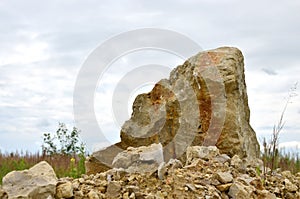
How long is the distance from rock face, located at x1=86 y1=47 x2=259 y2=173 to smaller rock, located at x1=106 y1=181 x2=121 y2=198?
7.42ft

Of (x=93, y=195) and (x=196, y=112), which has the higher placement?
(x=196, y=112)

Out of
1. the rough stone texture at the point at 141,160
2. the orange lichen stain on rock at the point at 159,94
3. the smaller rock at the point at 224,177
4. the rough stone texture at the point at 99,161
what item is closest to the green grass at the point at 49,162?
the rough stone texture at the point at 99,161

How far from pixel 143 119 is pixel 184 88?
2.75 ft

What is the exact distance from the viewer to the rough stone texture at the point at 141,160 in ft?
19.1

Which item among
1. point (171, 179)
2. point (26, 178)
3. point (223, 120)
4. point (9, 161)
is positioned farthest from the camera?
point (9, 161)

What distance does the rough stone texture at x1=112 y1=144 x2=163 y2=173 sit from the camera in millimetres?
5820

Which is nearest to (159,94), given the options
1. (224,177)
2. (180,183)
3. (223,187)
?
(224,177)

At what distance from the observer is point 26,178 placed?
4.99 meters

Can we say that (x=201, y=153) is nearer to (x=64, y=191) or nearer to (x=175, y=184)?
(x=175, y=184)

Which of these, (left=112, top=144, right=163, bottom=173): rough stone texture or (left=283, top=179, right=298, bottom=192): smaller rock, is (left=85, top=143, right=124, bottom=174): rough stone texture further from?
(left=283, top=179, right=298, bottom=192): smaller rock

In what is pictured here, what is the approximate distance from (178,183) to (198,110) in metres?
2.45

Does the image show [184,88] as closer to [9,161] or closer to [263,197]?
[263,197]

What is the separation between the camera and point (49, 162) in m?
11.1

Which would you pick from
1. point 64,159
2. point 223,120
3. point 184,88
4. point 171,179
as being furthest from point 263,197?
point 64,159
